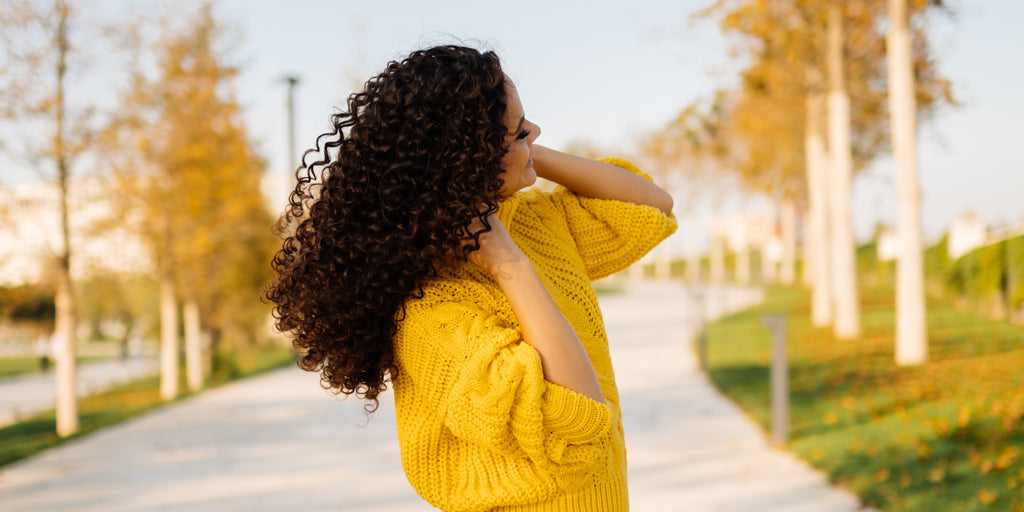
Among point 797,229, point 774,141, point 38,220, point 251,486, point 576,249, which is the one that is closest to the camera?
point 576,249

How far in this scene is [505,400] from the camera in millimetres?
1312

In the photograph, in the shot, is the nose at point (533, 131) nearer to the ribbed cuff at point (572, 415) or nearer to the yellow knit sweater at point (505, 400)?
the yellow knit sweater at point (505, 400)

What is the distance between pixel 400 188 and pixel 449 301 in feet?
0.76

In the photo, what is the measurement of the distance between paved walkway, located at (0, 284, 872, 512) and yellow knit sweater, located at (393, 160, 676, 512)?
3.08 meters

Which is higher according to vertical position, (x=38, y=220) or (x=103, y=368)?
(x=38, y=220)

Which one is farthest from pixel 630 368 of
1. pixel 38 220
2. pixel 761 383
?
pixel 38 220

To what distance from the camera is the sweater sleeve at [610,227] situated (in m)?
1.75

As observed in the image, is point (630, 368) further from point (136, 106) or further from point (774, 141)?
point (774, 141)

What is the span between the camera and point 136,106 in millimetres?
9758

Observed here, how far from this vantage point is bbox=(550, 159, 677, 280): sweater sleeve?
175cm

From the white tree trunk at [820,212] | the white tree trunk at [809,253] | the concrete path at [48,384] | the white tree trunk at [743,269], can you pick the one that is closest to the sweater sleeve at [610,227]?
the concrete path at [48,384]

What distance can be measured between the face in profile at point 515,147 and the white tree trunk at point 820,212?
14.3 m

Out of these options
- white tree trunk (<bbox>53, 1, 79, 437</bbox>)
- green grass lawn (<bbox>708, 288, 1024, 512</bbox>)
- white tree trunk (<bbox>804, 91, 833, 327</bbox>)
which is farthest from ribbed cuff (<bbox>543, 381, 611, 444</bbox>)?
white tree trunk (<bbox>804, 91, 833, 327</bbox>)

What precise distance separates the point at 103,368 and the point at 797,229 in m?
45.5
